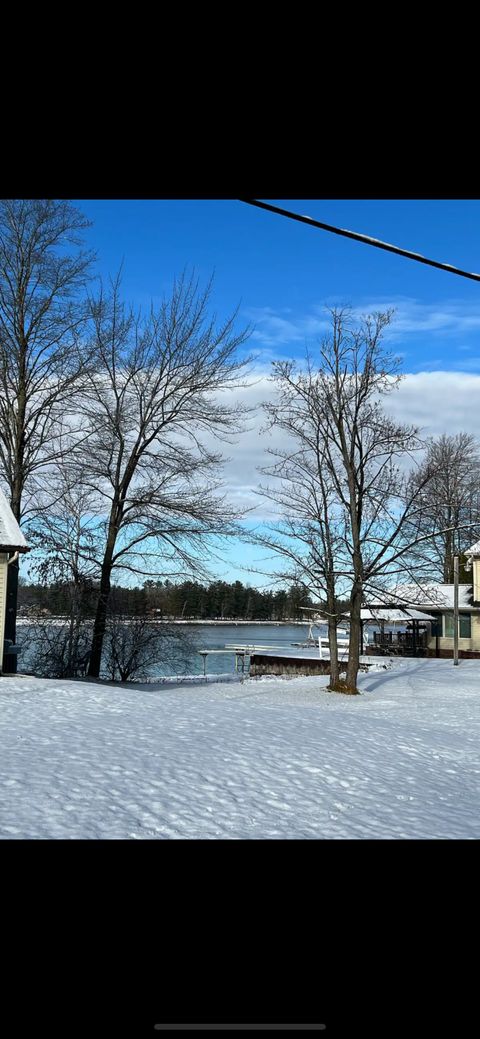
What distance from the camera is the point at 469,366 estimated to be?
61.5 feet

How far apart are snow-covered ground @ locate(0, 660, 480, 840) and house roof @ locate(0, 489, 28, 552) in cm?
307

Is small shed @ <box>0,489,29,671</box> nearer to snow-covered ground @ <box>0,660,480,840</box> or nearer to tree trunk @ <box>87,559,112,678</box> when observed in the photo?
snow-covered ground @ <box>0,660,480,840</box>

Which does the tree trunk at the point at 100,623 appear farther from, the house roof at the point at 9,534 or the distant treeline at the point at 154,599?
the house roof at the point at 9,534

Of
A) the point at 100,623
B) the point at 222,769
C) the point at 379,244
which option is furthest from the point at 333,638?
the point at 379,244

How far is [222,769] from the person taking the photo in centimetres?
723

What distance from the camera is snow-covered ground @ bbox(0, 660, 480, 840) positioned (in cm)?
563

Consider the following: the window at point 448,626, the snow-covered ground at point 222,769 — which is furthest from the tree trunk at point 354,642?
the window at point 448,626

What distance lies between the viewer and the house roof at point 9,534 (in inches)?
590

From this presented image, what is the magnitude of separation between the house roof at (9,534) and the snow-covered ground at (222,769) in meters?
3.07

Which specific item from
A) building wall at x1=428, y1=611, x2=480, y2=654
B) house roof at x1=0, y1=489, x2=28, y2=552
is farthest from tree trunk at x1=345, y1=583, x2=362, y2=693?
building wall at x1=428, y1=611, x2=480, y2=654

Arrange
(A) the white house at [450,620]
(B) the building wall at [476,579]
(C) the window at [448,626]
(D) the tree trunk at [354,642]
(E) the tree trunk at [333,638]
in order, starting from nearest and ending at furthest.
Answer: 1. (D) the tree trunk at [354,642]
2. (E) the tree trunk at [333,638]
3. (B) the building wall at [476,579]
4. (A) the white house at [450,620]
5. (C) the window at [448,626]
